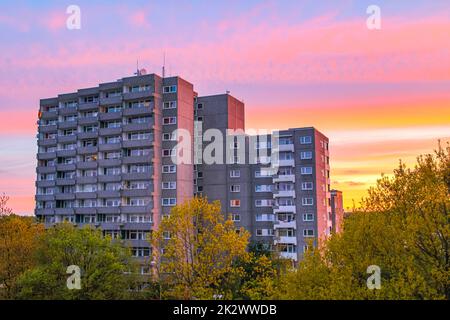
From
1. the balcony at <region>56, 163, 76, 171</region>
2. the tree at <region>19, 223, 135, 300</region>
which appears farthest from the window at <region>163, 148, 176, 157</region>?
the tree at <region>19, 223, 135, 300</region>

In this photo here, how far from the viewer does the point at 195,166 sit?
82.8m

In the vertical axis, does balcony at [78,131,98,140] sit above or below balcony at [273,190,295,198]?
above

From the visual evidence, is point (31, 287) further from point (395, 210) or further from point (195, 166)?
point (195, 166)

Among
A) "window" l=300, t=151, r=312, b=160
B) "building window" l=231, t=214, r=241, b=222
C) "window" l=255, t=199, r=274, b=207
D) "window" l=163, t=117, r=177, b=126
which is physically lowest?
"building window" l=231, t=214, r=241, b=222

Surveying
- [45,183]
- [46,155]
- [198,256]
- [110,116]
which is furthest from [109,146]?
[198,256]

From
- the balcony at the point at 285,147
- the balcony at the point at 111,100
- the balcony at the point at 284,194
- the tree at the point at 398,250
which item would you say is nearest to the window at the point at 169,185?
the balcony at the point at 111,100

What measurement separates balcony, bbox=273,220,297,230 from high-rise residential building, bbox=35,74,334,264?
0.19 m

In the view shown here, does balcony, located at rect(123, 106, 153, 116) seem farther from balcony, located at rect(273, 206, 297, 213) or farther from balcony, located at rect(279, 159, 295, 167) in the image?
balcony, located at rect(273, 206, 297, 213)

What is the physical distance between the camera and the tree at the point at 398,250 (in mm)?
24650

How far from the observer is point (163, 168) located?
75812 mm

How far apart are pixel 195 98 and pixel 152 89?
12.4 m

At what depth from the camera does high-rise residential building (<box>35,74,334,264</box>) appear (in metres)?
74.9

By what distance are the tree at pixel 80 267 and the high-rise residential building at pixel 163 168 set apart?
28239mm
